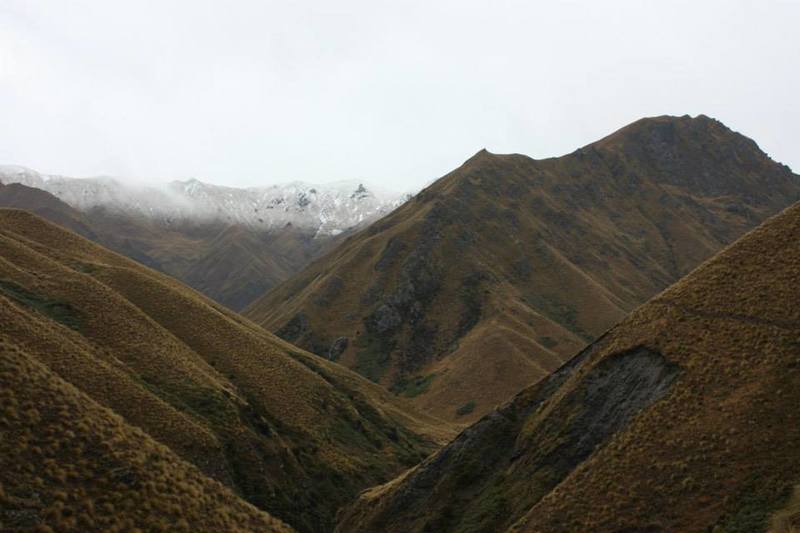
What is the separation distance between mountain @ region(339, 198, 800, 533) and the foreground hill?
1140cm

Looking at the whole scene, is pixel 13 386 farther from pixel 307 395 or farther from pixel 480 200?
pixel 480 200

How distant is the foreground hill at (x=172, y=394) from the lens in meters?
32.1

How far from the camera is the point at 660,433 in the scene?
35.2 meters

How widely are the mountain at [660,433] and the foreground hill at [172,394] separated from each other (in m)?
11.4

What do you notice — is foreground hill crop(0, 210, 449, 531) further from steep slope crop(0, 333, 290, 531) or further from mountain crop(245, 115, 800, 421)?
mountain crop(245, 115, 800, 421)

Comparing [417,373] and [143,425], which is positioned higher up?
[143,425]

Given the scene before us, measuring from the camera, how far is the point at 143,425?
4641 centimetres

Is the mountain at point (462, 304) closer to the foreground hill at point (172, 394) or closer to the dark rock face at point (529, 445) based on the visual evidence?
the foreground hill at point (172, 394)

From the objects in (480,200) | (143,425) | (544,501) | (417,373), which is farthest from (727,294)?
(480,200)

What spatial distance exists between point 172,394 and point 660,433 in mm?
41839

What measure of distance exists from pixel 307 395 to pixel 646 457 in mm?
49671

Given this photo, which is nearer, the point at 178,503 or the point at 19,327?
the point at 178,503

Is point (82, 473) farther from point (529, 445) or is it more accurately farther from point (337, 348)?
point (337, 348)

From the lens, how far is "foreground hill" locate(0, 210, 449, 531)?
32.1 m
